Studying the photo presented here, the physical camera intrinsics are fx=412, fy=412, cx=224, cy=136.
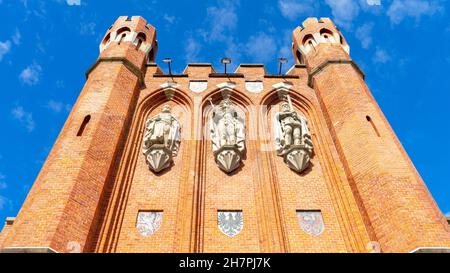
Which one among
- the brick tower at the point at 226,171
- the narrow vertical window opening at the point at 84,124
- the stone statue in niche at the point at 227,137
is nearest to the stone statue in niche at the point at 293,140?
the brick tower at the point at 226,171

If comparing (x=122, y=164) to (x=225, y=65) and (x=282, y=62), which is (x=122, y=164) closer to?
(x=225, y=65)

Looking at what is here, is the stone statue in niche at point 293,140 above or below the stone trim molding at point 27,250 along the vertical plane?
above

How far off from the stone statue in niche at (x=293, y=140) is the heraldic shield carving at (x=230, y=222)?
2014mm

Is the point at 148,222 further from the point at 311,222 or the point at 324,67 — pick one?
the point at 324,67

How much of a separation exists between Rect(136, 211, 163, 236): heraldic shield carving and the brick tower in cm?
3

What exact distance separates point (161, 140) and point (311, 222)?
4.04m

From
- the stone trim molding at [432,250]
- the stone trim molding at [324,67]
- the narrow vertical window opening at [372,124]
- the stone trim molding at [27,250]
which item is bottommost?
the stone trim molding at [432,250]

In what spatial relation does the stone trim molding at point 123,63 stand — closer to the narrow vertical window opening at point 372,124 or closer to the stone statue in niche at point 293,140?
the stone statue in niche at point 293,140

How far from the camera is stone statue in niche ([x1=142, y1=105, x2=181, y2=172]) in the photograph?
9781 mm

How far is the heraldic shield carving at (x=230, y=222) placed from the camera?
27.5 feet

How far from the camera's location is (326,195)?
9250 mm

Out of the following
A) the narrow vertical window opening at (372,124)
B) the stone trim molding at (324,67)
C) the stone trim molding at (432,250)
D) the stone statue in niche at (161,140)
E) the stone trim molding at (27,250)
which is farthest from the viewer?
the stone trim molding at (324,67)

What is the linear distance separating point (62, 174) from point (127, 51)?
5.59 m

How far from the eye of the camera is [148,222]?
28.0ft
